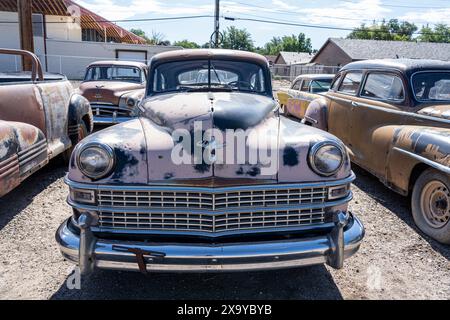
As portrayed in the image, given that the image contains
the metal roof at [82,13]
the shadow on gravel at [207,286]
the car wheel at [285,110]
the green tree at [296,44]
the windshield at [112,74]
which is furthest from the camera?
the green tree at [296,44]

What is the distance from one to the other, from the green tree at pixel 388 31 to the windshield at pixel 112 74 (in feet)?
179

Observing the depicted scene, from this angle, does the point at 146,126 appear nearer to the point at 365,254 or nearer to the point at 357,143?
the point at 365,254

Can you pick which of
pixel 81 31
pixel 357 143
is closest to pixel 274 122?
pixel 357 143

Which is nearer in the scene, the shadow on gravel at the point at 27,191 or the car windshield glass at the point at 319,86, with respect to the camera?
the shadow on gravel at the point at 27,191

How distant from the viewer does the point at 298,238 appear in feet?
8.23

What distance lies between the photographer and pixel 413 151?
12.7ft

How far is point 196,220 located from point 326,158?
→ 0.96 metres

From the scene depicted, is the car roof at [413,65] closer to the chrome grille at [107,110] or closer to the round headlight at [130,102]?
the round headlight at [130,102]

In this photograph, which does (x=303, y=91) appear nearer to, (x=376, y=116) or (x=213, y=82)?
(x=376, y=116)

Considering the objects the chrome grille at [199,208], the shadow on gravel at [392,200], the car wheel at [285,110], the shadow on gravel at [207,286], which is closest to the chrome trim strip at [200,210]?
the chrome grille at [199,208]

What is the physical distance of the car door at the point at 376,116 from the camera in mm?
4531

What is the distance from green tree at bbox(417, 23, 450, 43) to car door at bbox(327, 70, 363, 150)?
62.1m

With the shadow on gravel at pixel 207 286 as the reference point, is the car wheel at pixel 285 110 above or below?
above

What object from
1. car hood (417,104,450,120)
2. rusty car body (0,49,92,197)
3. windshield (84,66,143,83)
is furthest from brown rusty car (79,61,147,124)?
car hood (417,104,450,120)
